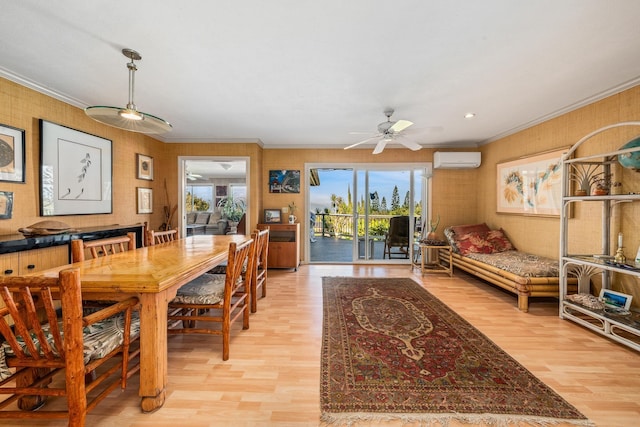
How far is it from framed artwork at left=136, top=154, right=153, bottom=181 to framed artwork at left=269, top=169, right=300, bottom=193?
2.06 meters

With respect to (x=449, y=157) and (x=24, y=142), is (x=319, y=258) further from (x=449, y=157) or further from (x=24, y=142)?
(x=24, y=142)

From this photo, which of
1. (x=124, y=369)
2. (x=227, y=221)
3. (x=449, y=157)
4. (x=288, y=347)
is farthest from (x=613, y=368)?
(x=227, y=221)

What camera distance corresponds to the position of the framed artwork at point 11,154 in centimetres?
230

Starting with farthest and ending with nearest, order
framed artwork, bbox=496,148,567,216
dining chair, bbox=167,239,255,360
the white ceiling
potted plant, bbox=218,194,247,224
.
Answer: potted plant, bbox=218,194,247,224, framed artwork, bbox=496,148,567,216, dining chair, bbox=167,239,255,360, the white ceiling

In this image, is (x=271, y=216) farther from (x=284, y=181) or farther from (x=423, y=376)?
(x=423, y=376)

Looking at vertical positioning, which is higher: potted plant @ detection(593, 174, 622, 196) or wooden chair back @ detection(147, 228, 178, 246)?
potted plant @ detection(593, 174, 622, 196)

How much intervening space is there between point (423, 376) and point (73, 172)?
13.6 feet

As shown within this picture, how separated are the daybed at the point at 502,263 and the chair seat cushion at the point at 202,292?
3.15 meters

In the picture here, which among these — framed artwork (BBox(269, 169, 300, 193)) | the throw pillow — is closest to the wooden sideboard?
framed artwork (BBox(269, 169, 300, 193))

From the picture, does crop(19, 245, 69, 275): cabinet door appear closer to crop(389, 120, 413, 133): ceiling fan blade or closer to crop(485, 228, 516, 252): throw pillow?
crop(389, 120, 413, 133): ceiling fan blade

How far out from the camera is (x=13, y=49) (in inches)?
77.9

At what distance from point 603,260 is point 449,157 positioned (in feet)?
8.98

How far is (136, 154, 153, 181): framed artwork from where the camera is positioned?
4.07 m

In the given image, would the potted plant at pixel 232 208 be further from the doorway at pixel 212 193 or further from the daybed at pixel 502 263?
the daybed at pixel 502 263
